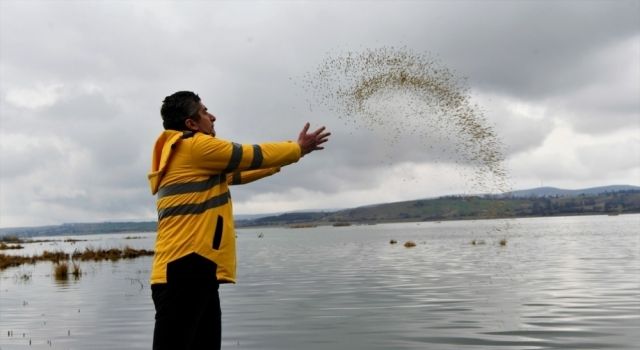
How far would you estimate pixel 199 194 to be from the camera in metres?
4.91

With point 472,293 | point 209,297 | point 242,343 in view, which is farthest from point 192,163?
point 472,293

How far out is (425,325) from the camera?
13.0m

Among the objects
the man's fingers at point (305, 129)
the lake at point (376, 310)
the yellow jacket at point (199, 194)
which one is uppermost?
the man's fingers at point (305, 129)

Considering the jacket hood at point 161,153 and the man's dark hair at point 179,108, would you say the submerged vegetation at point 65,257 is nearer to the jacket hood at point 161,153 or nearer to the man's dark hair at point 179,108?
the jacket hood at point 161,153

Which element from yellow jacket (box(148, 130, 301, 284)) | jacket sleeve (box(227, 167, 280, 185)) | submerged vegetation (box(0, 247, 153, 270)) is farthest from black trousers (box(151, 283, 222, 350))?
submerged vegetation (box(0, 247, 153, 270))

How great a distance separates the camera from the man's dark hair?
17.1ft

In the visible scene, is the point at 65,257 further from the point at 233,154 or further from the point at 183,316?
the point at 233,154

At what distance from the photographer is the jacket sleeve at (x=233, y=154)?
4.87m

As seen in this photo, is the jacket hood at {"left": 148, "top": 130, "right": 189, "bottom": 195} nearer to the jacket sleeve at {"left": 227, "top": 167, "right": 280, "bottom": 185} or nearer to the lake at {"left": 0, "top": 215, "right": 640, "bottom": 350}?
the jacket sleeve at {"left": 227, "top": 167, "right": 280, "bottom": 185}

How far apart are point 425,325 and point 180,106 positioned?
31.3 feet

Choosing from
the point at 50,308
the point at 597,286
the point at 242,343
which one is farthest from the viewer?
the point at 597,286

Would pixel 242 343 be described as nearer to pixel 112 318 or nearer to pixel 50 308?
pixel 112 318

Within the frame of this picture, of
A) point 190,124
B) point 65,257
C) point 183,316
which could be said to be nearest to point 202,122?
point 190,124

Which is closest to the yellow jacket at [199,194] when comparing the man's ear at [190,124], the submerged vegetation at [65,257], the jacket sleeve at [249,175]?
the man's ear at [190,124]
